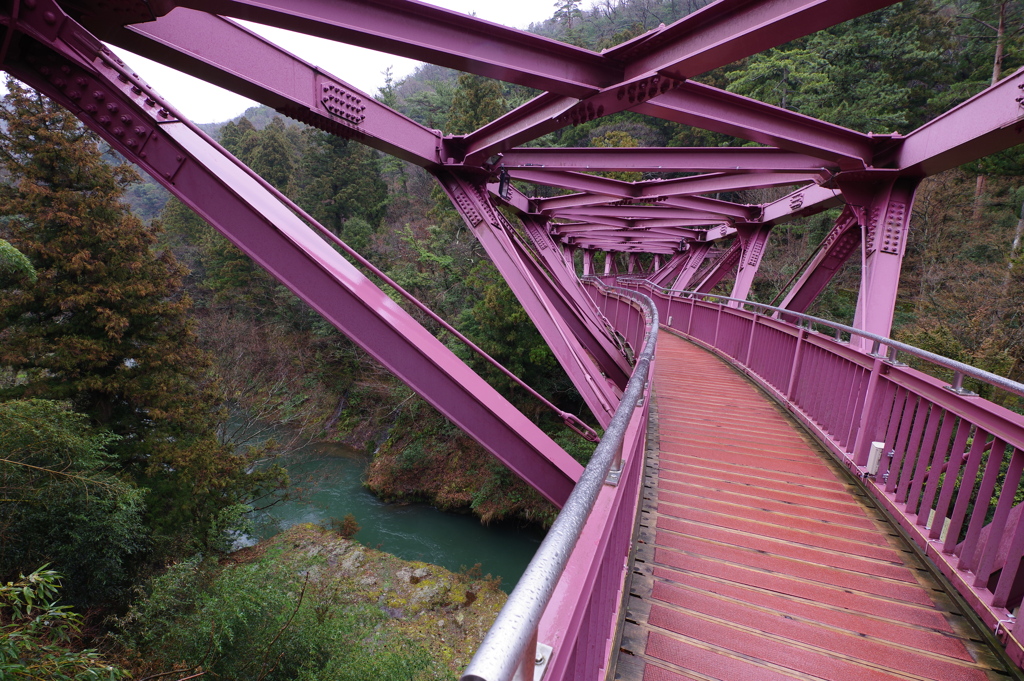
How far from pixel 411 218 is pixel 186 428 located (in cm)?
2465

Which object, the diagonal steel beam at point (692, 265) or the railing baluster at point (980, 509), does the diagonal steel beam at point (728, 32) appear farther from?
the diagonal steel beam at point (692, 265)

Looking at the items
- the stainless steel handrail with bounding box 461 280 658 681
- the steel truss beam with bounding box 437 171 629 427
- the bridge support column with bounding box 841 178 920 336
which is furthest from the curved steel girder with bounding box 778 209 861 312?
the stainless steel handrail with bounding box 461 280 658 681

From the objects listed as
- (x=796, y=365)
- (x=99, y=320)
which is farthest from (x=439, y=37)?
(x=99, y=320)

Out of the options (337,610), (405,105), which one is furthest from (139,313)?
(405,105)

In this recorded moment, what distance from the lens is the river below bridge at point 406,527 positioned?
50.3 feet

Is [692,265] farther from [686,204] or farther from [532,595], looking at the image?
[532,595]

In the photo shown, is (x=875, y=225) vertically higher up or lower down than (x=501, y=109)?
lower down

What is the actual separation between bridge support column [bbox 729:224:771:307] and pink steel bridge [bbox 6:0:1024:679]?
648cm

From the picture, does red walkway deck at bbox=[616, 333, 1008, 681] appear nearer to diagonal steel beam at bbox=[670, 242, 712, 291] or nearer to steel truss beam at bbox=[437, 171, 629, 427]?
steel truss beam at bbox=[437, 171, 629, 427]

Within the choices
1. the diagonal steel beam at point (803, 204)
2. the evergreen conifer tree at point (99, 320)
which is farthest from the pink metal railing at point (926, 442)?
the evergreen conifer tree at point (99, 320)

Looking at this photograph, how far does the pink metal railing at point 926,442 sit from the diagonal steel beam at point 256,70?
4918mm

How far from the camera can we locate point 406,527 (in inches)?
676

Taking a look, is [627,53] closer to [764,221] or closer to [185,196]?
[185,196]

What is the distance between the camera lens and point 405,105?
51.4 metres
